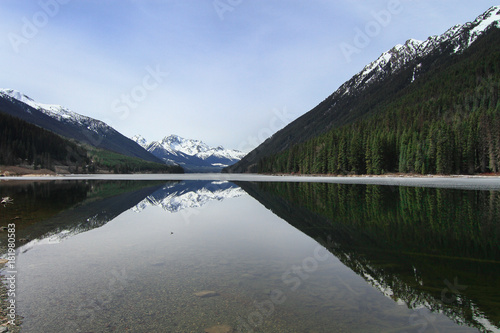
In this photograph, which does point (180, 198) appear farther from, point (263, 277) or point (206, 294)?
point (206, 294)

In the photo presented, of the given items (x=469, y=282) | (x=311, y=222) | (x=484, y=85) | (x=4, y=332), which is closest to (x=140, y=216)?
(x=311, y=222)

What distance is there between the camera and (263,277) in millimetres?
11438

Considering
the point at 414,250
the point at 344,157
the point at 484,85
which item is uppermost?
the point at 484,85

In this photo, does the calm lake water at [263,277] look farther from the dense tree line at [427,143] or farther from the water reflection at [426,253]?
the dense tree line at [427,143]

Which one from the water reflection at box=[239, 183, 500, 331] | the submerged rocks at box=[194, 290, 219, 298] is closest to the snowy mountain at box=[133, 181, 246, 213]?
the water reflection at box=[239, 183, 500, 331]

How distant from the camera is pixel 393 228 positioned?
782 inches

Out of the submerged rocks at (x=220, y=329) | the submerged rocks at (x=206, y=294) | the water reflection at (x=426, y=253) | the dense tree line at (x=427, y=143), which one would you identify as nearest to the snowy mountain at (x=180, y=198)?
the water reflection at (x=426, y=253)

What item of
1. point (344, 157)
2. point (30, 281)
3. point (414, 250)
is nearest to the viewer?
point (30, 281)

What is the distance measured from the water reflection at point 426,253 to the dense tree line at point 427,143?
278 feet

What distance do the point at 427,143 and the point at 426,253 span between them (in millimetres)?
105481

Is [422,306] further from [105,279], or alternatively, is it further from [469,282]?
[105,279]

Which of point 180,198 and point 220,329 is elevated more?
point 180,198

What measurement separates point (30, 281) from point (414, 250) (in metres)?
16.9

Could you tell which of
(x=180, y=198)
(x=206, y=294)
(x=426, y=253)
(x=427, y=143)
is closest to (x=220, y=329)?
(x=206, y=294)
